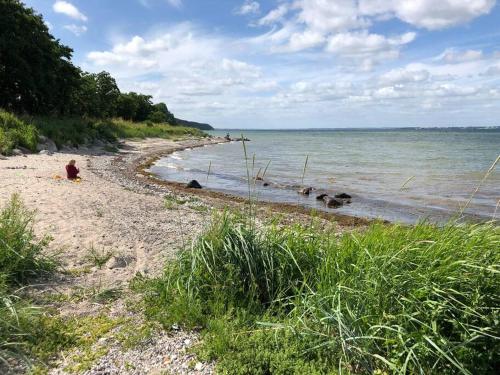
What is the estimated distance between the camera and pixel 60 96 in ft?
129

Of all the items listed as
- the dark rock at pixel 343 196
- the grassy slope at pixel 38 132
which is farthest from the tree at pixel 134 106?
the dark rock at pixel 343 196

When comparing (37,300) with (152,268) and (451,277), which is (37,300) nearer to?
(152,268)

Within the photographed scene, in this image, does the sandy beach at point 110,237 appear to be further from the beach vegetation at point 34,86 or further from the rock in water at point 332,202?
the beach vegetation at point 34,86

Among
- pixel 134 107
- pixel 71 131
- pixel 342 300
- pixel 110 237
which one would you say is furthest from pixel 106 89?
pixel 342 300

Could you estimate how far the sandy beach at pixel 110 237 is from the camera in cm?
418

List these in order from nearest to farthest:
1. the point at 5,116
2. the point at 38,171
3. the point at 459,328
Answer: the point at 459,328
the point at 38,171
the point at 5,116

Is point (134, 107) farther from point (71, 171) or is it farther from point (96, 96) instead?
point (71, 171)

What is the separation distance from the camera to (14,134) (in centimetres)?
2136

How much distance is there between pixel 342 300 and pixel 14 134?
2177cm

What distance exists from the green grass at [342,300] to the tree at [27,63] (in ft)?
98.2

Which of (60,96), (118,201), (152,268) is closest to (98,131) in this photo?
(60,96)

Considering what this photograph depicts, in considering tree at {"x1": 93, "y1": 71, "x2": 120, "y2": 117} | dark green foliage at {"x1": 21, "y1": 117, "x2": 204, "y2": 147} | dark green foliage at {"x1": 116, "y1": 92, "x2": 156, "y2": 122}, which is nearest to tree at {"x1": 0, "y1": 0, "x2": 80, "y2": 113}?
dark green foliage at {"x1": 21, "y1": 117, "x2": 204, "y2": 147}

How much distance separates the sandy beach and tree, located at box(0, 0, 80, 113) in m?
17.2

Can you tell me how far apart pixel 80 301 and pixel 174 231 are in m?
3.77
